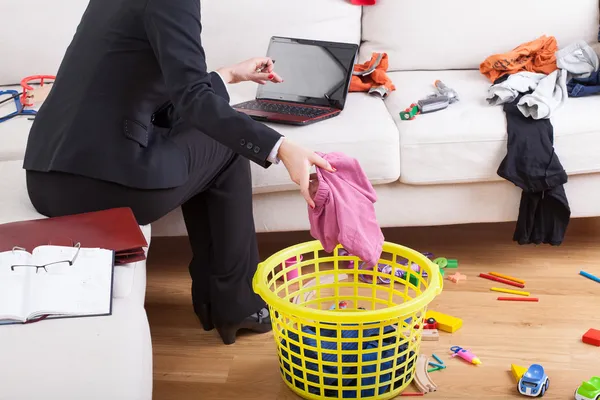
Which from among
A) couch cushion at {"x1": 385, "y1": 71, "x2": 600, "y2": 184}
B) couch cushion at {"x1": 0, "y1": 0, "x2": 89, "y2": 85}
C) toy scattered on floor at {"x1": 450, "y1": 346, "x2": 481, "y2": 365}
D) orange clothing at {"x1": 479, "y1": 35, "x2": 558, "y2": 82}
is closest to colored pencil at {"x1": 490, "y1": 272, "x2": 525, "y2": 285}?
couch cushion at {"x1": 385, "y1": 71, "x2": 600, "y2": 184}

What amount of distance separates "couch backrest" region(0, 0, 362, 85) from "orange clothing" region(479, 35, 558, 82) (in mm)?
499

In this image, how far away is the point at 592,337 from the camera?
1.77 meters

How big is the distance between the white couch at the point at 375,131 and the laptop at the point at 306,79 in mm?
72

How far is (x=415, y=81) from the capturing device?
2.41 m

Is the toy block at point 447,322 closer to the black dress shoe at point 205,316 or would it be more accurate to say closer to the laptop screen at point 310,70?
the black dress shoe at point 205,316

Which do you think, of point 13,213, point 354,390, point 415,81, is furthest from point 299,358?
point 415,81

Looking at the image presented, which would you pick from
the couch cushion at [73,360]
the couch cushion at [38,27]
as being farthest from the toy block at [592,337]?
the couch cushion at [38,27]

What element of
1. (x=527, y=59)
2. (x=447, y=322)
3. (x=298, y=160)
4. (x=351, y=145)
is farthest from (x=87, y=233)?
(x=527, y=59)

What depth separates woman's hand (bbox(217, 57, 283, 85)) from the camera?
1903mm

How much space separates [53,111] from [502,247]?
1401 mm

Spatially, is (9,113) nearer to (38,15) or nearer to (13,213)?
(38,15)

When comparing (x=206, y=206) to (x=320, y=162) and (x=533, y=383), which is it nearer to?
(x=320, y=162)

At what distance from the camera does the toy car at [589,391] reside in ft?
5.02

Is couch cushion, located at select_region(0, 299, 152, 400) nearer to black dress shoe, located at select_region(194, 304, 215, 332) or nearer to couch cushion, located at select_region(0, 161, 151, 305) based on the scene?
couch cushion, located at select_region(0, 161, 151, 305)
